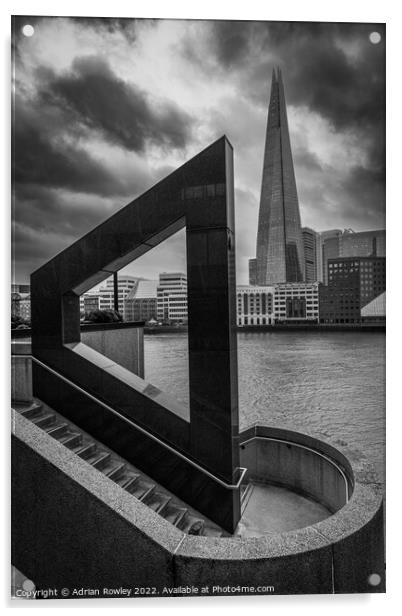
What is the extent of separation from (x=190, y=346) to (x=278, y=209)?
171 cm

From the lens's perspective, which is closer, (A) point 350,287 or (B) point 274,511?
(A) point 350,287

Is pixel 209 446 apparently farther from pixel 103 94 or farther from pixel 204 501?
pixel 103 94

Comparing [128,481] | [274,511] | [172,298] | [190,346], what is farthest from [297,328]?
[128,481]

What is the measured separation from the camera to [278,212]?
3756 mm

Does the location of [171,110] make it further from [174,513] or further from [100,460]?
[174,513]

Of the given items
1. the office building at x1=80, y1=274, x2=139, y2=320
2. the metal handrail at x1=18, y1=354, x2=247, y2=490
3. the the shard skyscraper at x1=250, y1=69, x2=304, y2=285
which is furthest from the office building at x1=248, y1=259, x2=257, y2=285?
the metal handrail at x1=18, y1=354, x2=247, y2=490

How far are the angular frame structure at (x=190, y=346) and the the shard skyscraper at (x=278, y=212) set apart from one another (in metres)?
0.45

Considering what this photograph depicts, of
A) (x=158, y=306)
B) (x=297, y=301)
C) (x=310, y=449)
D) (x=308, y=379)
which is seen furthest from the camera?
(x=308, y=379)

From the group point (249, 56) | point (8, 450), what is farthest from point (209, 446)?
point (249, 56)

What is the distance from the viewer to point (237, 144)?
3443 mm

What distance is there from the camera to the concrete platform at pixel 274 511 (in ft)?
11.5

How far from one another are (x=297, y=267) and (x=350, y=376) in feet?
4.78

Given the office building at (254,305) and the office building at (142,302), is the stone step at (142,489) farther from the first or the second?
the office building at (254,305)

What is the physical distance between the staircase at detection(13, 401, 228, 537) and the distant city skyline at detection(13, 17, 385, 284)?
54.8 inches
